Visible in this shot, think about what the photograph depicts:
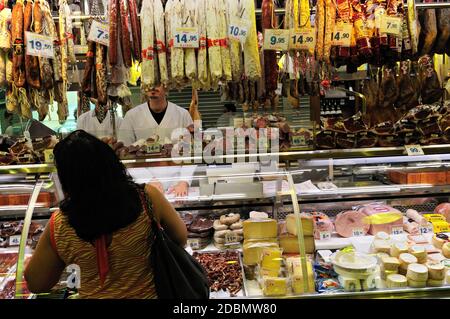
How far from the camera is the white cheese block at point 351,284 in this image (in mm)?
2969

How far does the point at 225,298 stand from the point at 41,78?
2270mm

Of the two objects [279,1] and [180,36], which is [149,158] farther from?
[279,1]

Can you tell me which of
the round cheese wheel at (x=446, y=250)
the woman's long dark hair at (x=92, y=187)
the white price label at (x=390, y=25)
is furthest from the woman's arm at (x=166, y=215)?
the white price label at (x=390, y=25)

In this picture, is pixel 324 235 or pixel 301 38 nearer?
pixel 324 235

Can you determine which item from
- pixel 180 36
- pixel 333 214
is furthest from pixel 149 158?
pixel 333 214

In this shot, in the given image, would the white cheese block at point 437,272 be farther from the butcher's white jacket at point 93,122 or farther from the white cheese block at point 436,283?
the butcher's white jacket at point 93,122

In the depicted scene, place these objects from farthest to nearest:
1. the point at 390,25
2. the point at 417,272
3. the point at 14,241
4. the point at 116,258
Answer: the point at 390,25
the point at 14,241
the point at 417,272
the point at 116,258

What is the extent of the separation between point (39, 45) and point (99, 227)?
6.42 ft

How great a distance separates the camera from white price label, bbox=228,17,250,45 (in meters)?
3.52

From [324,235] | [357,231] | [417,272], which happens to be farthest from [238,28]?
[417,272]

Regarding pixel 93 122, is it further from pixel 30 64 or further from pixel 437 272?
pixel 437 272

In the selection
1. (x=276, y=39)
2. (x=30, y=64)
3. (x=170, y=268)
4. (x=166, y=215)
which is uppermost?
(x=276, y=39)

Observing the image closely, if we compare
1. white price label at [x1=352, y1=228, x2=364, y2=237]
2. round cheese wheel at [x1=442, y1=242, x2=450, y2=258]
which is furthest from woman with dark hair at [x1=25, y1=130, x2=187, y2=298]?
round cheese wheel at [x1=442, y1=242, x2=450, y2=258]

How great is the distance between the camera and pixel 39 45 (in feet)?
11.4
